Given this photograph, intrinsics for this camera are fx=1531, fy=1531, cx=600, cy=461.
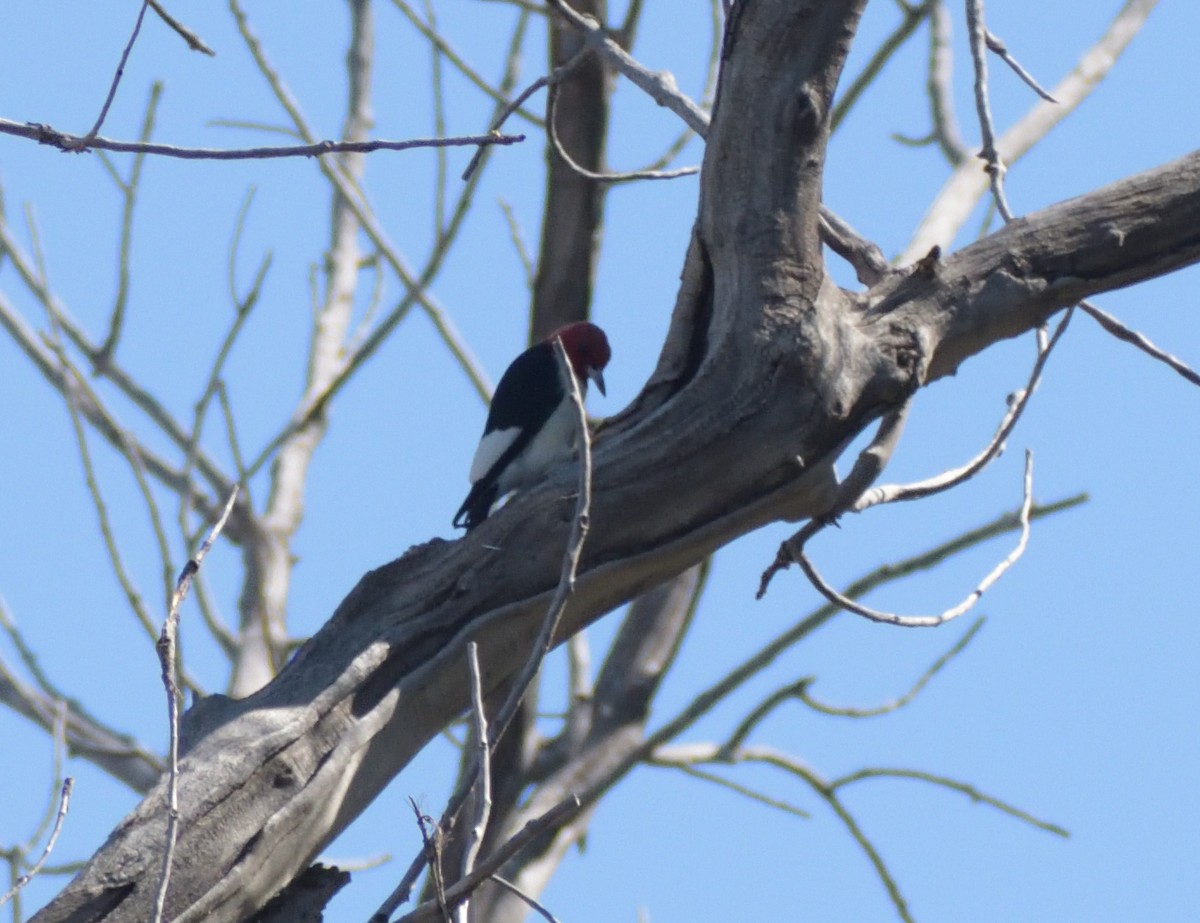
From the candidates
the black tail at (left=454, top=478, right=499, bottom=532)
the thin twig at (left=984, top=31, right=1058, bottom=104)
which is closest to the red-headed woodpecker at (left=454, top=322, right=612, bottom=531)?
the black tail at (left=454, top=478, right=499, bottom=532)

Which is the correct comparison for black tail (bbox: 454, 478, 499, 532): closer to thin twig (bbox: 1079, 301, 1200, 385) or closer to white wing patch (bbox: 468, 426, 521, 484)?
white wing patch (bbox: 468, 426, 521, 484)

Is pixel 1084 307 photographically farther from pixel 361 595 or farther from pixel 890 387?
pixel 361 595

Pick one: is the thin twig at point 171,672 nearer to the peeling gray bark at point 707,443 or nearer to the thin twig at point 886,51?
the peeling gray bark at point 707,443

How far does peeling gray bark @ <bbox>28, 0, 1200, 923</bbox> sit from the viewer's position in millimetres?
2309

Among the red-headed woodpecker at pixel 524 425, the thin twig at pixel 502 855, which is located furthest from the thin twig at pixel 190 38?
the red-headed woodpecker at pixel 524 425

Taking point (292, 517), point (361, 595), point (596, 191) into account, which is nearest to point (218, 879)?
point (361, 595)

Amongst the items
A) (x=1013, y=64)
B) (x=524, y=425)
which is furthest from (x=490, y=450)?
(x=1013, y=64)

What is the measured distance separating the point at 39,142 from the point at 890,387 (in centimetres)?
136

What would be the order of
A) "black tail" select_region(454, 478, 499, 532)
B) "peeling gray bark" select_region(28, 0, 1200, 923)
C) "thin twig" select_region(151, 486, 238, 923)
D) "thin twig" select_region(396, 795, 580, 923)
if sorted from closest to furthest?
"thin twig" select_region(396, 795, 580, 923) < "thin twig" select_region(151, 486, 238, 923) < "peeling gray bark" select_region(28, 0, 1200, 923) < "black tail" select_region(454, 478, 499, 532)

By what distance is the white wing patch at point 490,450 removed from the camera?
463 centimetres

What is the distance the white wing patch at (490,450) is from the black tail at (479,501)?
4 centimetres

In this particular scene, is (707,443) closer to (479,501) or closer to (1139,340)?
(1139,340)

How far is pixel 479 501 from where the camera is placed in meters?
4.55

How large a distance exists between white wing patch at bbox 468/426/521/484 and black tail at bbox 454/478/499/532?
0.04 m
